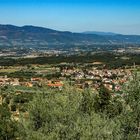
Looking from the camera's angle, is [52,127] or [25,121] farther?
[25,121]

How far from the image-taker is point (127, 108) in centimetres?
2841

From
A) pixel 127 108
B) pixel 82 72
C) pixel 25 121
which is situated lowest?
pixel 82 72

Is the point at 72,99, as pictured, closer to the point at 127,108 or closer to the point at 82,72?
the point at 127,108

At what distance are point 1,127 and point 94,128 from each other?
16051 millimetres

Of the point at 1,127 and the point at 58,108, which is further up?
the point at 58,108

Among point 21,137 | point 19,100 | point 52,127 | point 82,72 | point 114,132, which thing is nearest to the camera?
point 114,132

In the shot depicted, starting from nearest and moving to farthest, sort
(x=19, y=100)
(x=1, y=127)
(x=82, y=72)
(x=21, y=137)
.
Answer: (x=21, y=137) < (x=1, y=127) < (x=19, y=100) < (x=82, y=72)

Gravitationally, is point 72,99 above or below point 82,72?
above

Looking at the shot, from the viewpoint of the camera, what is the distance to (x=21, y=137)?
32.6 metres

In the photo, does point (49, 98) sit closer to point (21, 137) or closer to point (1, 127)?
point (21, 137)

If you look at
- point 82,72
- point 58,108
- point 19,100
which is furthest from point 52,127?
point 82,72

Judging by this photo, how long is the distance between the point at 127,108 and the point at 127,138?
229 centimetres

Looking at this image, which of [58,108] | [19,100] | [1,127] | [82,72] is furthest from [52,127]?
[82,72]

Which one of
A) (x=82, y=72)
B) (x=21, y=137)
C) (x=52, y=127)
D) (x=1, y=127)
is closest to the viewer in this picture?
(x=52, y=127)
